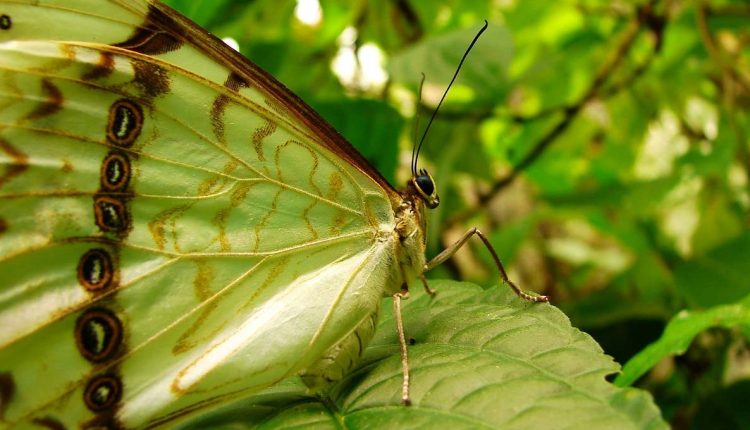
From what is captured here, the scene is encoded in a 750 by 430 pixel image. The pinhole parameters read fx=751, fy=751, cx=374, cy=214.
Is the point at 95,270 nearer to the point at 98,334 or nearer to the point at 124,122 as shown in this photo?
the point at 98,334

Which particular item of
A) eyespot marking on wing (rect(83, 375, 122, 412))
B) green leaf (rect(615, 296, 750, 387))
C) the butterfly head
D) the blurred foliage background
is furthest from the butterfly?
the blurred foliage background

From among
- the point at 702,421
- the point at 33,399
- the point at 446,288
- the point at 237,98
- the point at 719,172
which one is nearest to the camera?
the point at 33,399

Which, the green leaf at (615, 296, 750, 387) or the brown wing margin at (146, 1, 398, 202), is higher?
the brown wing margin at (146, 1, 398, 202)

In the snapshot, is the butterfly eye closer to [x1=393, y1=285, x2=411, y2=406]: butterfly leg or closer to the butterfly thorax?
the butterfly thorax

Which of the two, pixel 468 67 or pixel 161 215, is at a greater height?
pixel 468 67

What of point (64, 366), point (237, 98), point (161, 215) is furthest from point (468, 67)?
point (64, 366)

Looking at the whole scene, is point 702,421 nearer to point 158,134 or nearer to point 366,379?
point 366,379
